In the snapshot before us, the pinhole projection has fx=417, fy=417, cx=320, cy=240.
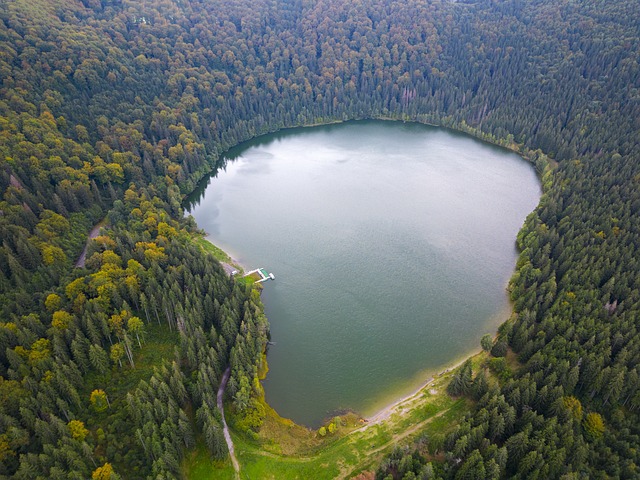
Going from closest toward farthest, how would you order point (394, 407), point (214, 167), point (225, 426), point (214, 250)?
point (225, 426) → point (394, 407) → point (214, 250) → point (214, 167)

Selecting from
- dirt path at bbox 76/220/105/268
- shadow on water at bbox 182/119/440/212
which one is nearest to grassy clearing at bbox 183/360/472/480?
dirt path at bbox 76/220/105/268

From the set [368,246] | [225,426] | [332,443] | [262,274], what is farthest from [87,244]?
[332,443]

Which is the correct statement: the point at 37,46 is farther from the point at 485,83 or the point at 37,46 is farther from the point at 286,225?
the point at 485,83

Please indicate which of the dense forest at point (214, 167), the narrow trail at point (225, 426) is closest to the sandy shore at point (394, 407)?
the dense forest at point (214, 167)

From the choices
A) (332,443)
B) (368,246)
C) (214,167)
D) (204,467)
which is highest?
(214,167)

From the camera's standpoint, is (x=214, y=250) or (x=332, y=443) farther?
(x=214, y=250)

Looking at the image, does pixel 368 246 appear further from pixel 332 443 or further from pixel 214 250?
pixel 332 443
